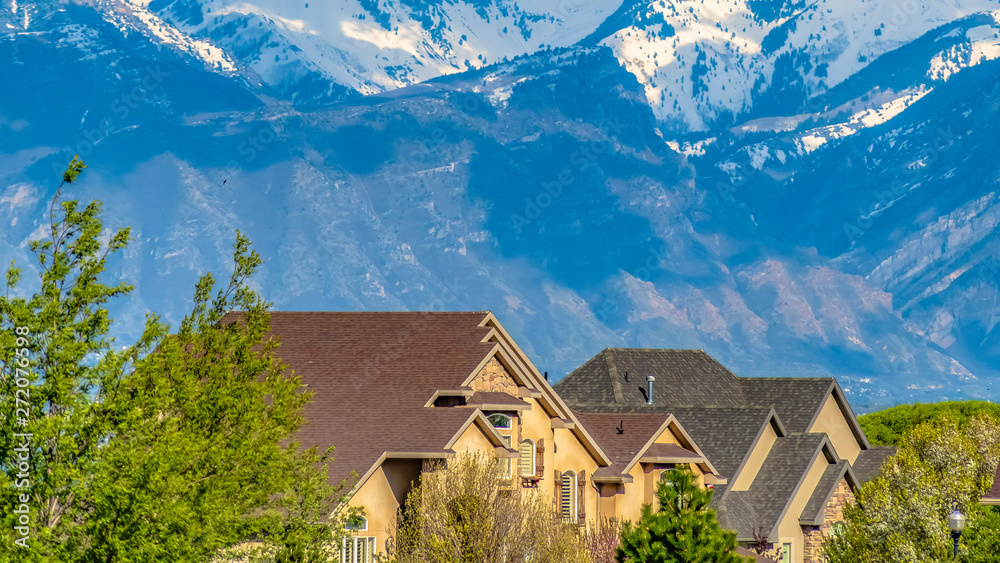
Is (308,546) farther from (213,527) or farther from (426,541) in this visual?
(213,527)

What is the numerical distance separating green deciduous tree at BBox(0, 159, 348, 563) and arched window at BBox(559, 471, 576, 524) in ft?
68.9

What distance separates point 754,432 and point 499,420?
1711cm

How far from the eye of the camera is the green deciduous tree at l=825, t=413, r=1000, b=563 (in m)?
46.3

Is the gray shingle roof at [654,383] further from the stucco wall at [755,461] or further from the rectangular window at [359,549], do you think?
the rectangular window at [359,549]

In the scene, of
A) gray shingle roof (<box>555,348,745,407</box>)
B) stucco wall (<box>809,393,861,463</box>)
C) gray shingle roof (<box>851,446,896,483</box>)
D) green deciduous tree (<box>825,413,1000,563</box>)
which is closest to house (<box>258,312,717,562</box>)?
green deciduous tree (<box>825,413,1000,563</box>)

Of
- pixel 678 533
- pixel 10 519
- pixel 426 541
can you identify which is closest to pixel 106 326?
pixel 10 519

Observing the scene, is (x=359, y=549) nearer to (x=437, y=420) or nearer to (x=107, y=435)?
(x=437, y=420)

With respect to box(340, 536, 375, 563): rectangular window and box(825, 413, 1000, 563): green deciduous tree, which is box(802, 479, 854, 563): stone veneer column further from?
box(340, 536, 375, 563): rectangular window

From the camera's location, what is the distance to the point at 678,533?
46156 millimetres

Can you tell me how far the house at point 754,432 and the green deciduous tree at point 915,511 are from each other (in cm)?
1092

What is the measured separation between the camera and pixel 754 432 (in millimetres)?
65812

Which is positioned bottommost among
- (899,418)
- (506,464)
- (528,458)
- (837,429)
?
(506,464)

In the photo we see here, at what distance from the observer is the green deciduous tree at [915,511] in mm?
46344

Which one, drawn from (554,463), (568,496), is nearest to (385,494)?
(554,463)
